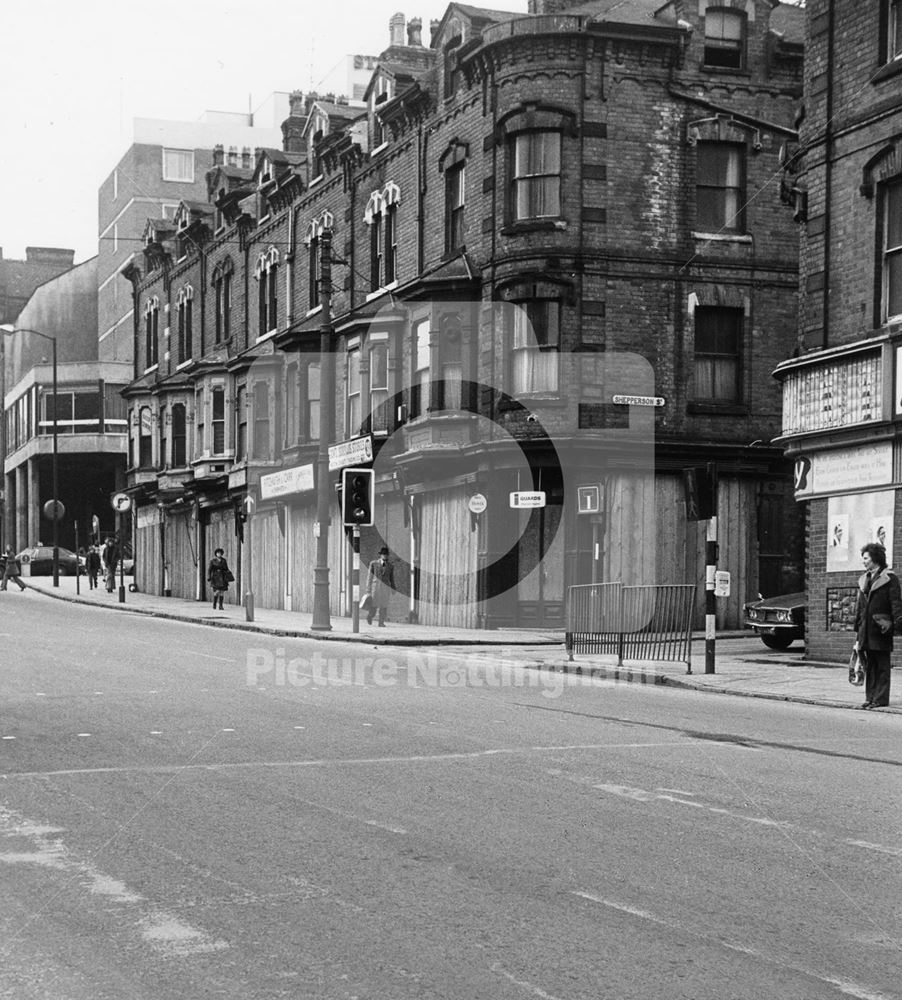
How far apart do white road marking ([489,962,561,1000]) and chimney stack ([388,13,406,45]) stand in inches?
1598

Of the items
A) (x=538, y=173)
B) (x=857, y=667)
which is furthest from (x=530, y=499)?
(x=857, y=667)

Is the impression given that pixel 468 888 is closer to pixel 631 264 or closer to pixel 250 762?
pixel 250 762

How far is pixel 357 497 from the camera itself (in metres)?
27.8

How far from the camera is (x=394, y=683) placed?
17.5 metres

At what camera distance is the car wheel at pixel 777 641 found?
26.0 metres

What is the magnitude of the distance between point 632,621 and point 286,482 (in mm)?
21162

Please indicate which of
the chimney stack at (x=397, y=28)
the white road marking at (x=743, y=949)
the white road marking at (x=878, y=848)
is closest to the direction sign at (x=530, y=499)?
the chimney stack at (x=397, y=28)

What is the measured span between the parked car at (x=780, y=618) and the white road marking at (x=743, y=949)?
63.2ft

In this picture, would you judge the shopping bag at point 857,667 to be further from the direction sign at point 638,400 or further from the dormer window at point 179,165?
the dormer window at point 179,165

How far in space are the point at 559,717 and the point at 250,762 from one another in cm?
438

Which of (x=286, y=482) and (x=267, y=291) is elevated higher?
(x=267, y=291)

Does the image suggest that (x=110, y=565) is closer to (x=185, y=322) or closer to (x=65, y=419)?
(x=185, y=322)

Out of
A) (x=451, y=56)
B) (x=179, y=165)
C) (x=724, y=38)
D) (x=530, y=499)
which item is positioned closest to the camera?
(x=530, y=499)

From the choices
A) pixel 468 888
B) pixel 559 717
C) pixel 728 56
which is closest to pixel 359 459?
pixel 728 56
